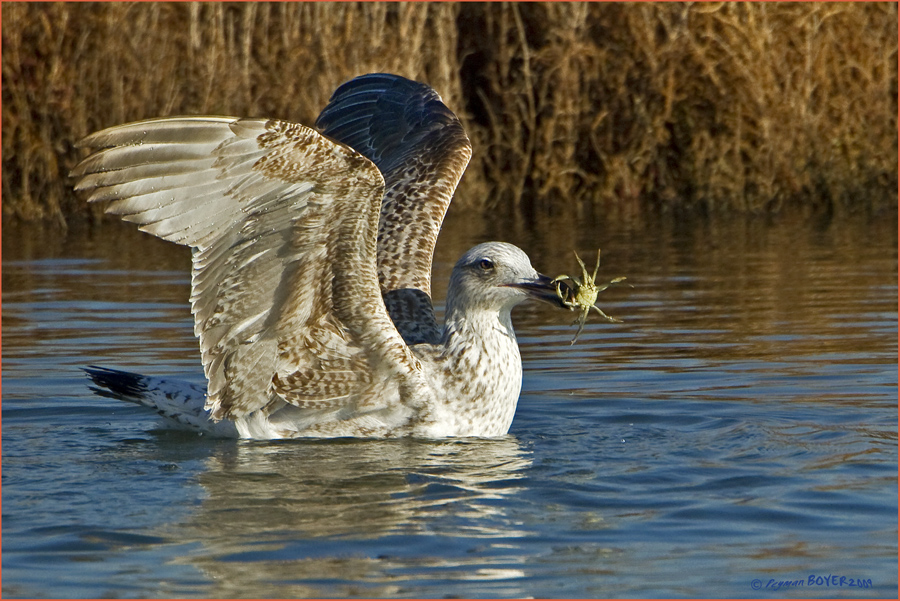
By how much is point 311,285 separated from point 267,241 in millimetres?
306

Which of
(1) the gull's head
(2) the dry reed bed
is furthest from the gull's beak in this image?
(2) the dry reed bed

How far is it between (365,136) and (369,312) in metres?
2.48

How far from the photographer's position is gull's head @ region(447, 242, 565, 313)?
6.54 metres

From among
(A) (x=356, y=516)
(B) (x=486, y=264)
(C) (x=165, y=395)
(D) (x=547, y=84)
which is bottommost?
(A) (x=356, y=516)

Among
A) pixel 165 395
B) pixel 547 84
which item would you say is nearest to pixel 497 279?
pixel 165 395

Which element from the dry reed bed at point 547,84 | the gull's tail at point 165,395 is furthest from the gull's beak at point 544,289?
the dry reed bed at point 547,84

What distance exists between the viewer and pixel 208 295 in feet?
20.2

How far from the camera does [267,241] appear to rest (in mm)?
5922

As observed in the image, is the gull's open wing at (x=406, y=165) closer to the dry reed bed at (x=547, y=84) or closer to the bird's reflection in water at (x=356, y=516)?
the bird's reflection in water at (x=356, y=516)

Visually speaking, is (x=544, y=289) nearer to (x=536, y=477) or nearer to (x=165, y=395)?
(x=536, y=477)

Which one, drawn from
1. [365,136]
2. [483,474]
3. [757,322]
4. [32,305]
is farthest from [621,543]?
[32,305]

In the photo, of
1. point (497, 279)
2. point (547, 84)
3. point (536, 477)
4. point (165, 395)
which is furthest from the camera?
point (547, 84)

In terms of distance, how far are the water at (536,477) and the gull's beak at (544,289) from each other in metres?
0.66

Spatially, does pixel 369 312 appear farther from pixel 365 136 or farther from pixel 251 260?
pixel 365 136
